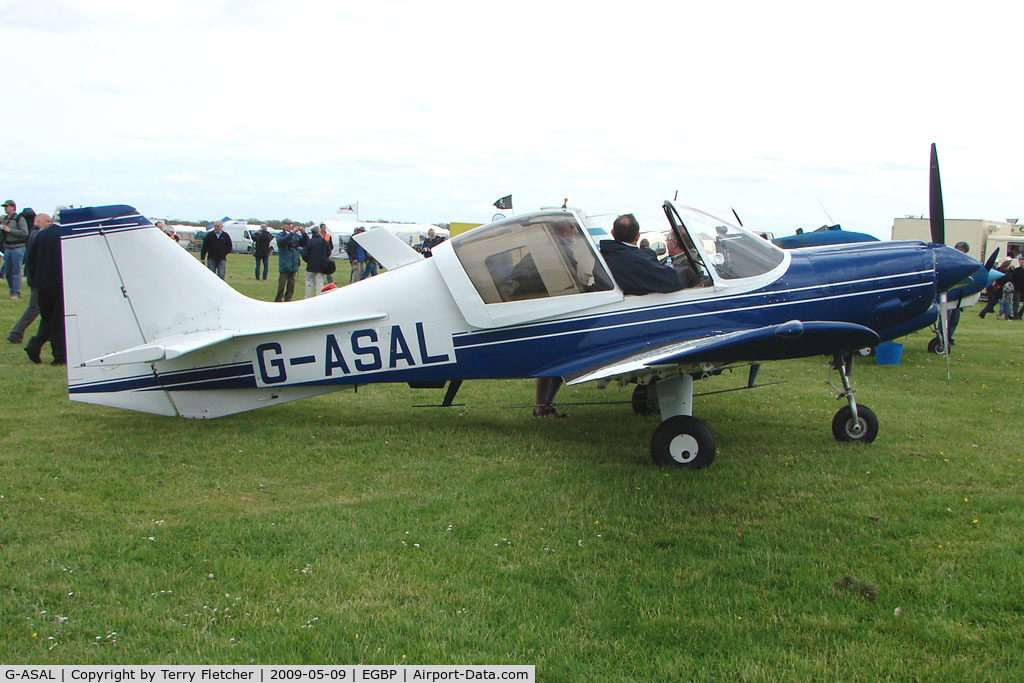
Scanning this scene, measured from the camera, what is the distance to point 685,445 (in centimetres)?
602

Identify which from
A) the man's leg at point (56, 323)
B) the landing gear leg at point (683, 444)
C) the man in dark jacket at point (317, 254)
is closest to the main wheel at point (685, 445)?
the landing gear leg at point (683, 444)

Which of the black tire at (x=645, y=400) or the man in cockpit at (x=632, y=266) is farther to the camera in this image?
the black tire at (x=645, y=400)

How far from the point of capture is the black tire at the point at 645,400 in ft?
25.8

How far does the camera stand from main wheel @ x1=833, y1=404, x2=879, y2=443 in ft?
22.3

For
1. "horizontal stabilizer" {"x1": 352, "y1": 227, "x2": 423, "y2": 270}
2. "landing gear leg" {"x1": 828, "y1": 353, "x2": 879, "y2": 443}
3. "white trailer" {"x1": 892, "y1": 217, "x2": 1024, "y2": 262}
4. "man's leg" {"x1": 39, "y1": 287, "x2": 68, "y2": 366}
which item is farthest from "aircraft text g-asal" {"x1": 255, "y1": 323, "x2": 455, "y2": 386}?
"white trailer" {"x1": 892, "y1": 217, "x2": 1024, "y2": 262}

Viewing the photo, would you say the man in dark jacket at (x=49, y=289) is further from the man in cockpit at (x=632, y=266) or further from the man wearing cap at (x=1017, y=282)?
the man wearing cap at (x=1017, y=282)

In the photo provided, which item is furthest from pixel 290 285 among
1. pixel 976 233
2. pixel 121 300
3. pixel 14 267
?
pixel 976 233

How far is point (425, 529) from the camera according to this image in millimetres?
4703

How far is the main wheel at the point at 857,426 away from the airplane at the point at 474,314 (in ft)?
0.04

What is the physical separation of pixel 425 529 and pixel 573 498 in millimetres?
1105

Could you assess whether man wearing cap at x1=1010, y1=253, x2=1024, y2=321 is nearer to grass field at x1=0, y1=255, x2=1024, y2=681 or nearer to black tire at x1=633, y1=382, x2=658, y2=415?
grass field at x1=0, y1=255, x2=1024, y2=681

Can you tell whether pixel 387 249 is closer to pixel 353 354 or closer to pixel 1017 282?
pixel 353 354

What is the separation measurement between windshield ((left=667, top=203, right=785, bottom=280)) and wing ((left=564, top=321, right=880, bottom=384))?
90 centimetres

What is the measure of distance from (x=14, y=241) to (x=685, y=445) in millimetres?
14622
